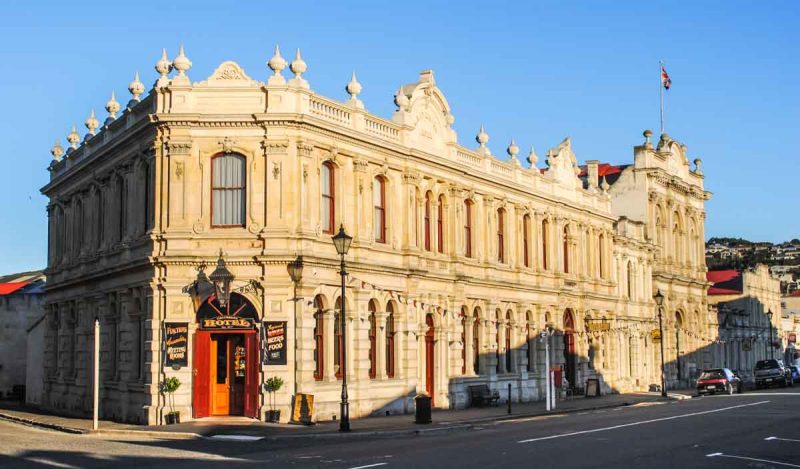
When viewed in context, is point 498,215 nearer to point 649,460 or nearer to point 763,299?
point 649,460

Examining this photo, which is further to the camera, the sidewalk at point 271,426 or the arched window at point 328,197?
the arched window at point 328,197

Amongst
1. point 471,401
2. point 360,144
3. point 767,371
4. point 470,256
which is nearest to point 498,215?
point 470,256

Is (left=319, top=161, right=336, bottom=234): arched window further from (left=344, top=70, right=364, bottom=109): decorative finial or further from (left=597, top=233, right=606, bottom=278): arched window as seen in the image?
(left=597, top=233, right=606, bottom=278): arched window

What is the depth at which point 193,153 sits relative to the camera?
34.6 metres

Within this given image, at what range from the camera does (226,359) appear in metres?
34.4

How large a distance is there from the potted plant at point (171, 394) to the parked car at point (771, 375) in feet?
147

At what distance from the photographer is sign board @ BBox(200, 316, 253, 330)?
33.9 meters

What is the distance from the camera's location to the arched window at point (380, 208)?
39438 millimetres

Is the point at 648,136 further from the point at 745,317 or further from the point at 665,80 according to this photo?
the point at 745,317

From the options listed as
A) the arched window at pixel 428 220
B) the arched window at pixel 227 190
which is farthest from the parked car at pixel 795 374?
the arched window at pixel 227 190

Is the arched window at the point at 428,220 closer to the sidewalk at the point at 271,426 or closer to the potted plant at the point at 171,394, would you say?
the sidewalk at the point at 271,426

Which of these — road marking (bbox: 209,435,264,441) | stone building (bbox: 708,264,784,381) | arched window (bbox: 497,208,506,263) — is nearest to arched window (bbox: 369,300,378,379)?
road marking (bbox: 209,435,264,441)

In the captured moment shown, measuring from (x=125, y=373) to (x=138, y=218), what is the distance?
538 centimetres

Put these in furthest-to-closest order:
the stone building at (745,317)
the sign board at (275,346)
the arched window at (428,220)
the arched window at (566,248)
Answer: the stone building at (745,317) → the arched window at (566,248) → the arched window at (428,220) → the sign board at (275,346)
